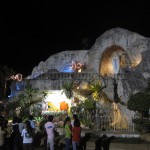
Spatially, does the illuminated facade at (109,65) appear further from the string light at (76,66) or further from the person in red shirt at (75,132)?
the person in red shirt at (75,132)

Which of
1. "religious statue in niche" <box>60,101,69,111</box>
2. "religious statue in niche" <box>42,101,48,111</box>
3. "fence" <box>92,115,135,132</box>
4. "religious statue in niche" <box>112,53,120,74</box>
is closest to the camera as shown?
"fence" <box>92,115,135,132</box>

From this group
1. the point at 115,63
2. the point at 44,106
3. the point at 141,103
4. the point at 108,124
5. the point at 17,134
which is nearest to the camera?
the point at 17,134

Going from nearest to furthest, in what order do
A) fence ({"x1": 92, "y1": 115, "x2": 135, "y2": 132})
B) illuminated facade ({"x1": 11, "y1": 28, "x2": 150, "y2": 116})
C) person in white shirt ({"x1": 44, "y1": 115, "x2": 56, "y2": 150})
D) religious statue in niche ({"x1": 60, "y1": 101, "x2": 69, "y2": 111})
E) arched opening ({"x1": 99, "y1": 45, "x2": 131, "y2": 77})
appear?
person in white shirt ({"x1": 44, "y1": 115, "x2": 56, "y2": 150}) → fence ({"x1": 92, "y1": 115, "x2": 135, "y2": 132}) → illuminated facade ({"x1": 11, "y1": 28, "x2": 150, "y2": 116}) → religious statue in niche ({"x1": 60, "y1": 101, "x2": 69, "y2": 111}) → arched opening ({"x1": 99, "y1": 45, "x2": 131, "y2": 77})

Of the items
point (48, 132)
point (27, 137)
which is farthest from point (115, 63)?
point (27, 137)

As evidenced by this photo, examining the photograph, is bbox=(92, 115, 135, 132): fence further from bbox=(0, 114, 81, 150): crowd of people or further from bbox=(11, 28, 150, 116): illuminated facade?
bbox=(0, 114, 81, 150): crowd of people

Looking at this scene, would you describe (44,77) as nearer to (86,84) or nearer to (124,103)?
(86,84)

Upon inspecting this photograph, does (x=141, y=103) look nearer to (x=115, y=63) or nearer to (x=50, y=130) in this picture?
(x=50, y=130)

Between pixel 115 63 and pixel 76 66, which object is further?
pixel 76 66

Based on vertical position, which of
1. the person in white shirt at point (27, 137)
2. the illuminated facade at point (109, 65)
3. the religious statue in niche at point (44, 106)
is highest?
the illuminated facade at point (109, 65)

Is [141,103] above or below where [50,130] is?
above

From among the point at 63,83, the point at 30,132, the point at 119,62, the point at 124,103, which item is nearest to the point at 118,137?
the point at 30,132

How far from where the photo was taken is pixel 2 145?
1244 centimetres

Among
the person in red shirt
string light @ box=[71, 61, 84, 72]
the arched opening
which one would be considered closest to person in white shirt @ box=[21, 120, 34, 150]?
the person in red shirt

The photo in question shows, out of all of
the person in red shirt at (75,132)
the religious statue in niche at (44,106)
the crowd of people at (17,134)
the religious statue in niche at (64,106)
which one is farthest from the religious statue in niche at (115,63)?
the crowd of people at (17,134)
